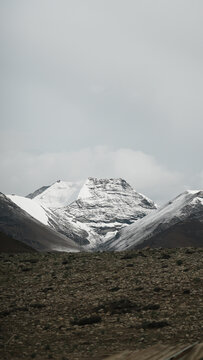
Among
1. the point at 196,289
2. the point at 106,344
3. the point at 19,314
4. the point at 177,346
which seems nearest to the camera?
the point at 177,346

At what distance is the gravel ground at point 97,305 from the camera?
2273 cm

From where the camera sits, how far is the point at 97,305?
29.5 metres

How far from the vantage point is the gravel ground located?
2273 cm

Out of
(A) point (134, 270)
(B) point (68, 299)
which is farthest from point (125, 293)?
(A) point (134, 270)

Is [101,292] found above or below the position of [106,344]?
above

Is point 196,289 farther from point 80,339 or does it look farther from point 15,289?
point 15,289

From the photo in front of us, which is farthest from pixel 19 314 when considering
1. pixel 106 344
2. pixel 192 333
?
pixel 192 333

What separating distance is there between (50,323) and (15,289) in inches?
359

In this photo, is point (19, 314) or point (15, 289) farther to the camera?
point (15, 289)

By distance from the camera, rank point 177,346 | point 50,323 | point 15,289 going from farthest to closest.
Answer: point 15,289 → point 50,323 → point 177,346

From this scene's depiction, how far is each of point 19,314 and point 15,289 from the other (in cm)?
633

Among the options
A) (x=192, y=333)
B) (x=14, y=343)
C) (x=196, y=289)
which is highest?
(x=196, y=289)

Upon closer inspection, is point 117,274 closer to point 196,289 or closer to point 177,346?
point 196,289

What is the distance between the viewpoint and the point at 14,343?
928 inches
